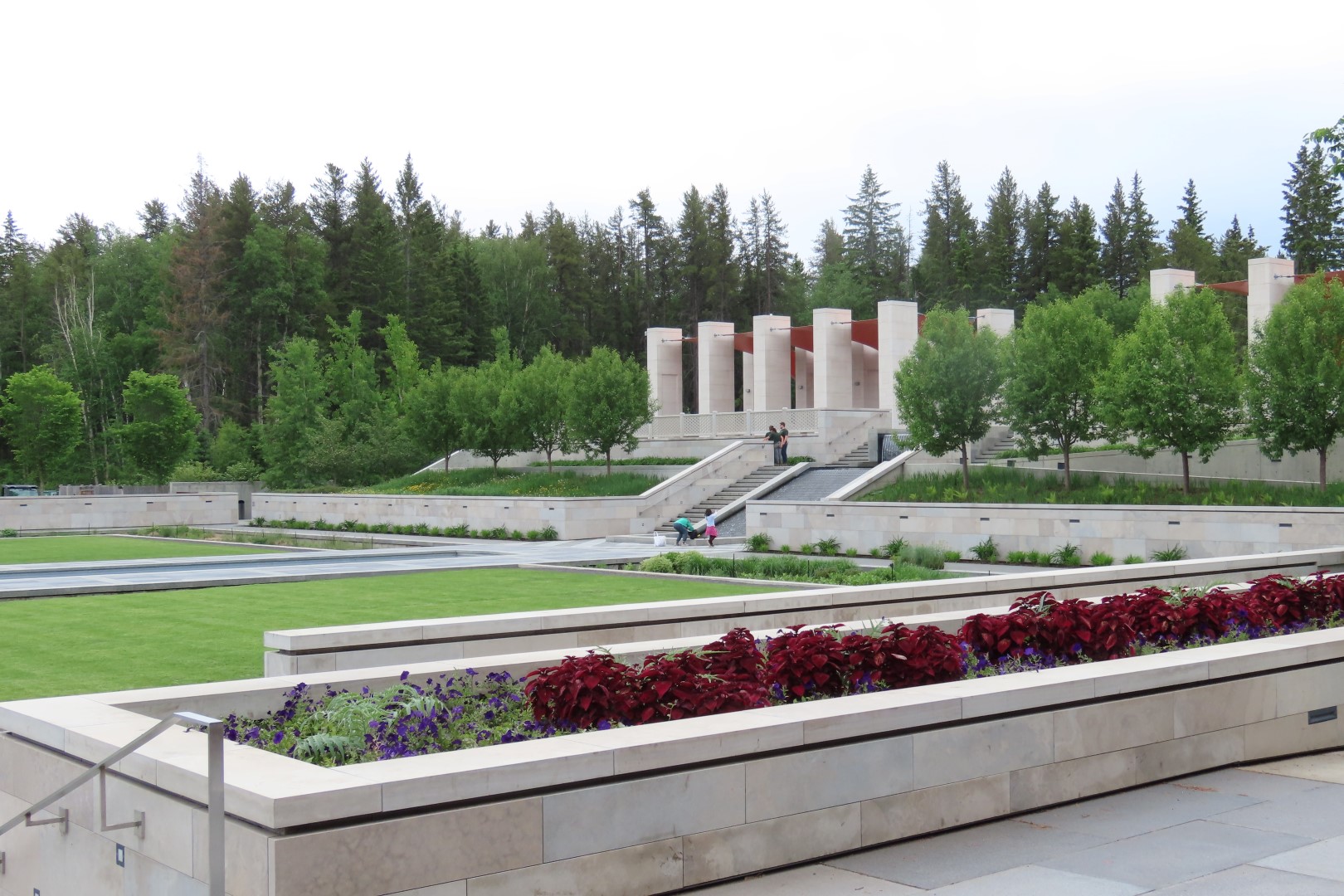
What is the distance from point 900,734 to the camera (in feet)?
20.9

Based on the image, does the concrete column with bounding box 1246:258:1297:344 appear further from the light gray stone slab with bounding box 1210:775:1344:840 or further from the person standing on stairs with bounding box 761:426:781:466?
the light gray stone slab with bounding box 1210:775:1344:840

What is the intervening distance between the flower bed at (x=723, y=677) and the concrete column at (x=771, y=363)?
40.5 meters

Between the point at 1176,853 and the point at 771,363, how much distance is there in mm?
45154

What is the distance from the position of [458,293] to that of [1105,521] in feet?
213

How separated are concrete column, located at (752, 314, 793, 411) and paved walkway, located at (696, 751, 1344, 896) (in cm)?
4336

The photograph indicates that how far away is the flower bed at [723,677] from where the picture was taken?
6.60m

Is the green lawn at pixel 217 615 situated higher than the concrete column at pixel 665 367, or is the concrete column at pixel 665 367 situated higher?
the concrete column at pixel 665 367

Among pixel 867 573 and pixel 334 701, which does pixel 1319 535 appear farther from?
pixel 334 701

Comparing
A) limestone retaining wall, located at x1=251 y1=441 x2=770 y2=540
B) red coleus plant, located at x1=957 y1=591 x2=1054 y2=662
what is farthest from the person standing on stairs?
red coleus plant, located at x1=957 y1=591 x2=1054 y2=662

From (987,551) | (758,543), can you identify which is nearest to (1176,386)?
(987,551)

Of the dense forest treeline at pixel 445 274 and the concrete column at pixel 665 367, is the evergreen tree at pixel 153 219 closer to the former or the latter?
the dense forest treeline at pixel 445 274

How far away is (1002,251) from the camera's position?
8881 centimetres

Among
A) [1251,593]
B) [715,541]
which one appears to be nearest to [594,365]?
[715,541]

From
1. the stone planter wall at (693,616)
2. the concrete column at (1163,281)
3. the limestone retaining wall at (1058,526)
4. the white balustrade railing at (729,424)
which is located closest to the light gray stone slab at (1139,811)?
the stone planter wall at (693,616)
